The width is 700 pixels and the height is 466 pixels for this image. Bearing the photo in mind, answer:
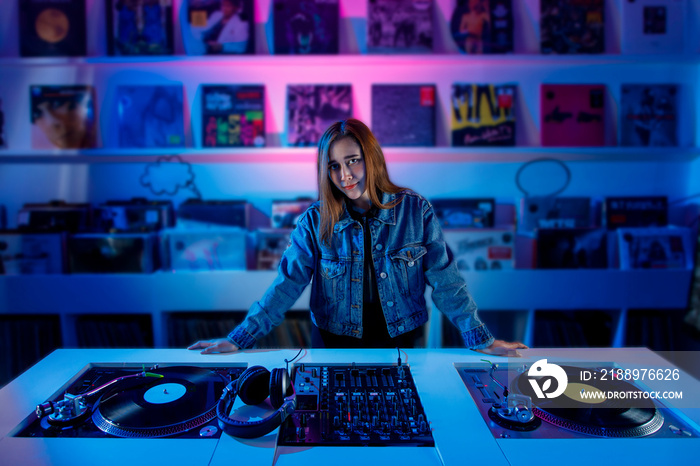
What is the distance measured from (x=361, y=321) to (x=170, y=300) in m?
1.45

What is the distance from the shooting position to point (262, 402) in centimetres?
98

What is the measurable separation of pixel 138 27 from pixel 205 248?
1.25 metres

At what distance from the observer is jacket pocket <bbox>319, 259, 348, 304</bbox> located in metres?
1.48

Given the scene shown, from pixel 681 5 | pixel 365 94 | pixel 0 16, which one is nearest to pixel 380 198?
pixel 365 94

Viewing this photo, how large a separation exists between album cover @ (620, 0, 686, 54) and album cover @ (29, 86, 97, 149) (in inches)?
117

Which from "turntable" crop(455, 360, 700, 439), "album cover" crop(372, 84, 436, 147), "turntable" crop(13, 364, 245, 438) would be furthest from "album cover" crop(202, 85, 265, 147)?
"turntable" crop(455, 360, 700, 439)

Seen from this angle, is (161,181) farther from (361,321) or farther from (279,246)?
(361,321)

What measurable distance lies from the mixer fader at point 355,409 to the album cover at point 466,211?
5.39ft

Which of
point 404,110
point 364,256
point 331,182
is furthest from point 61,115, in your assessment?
point 364,256

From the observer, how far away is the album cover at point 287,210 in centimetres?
268

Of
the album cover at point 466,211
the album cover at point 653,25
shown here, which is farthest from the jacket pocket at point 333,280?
the album cover at point 653,25

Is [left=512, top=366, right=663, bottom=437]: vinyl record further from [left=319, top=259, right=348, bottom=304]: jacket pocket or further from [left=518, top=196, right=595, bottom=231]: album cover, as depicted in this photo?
[left=518, top=196, right=595, bottom=231]: album cover

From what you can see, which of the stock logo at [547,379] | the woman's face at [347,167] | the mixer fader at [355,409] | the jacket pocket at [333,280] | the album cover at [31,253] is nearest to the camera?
the mixer fader at [355,409]

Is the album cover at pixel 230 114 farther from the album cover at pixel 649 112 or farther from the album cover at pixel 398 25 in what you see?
the album cover at pixel 649 112
